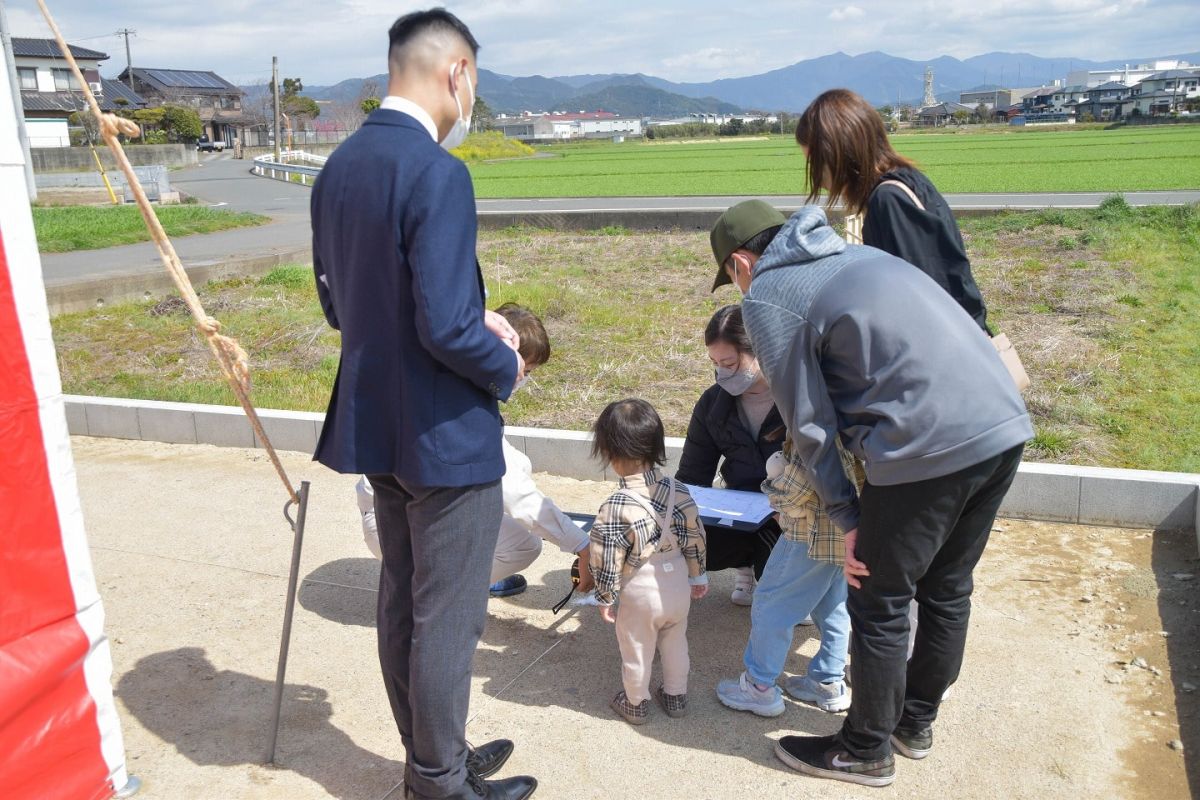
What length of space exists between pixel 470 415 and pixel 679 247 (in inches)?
454

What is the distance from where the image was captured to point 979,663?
349cm

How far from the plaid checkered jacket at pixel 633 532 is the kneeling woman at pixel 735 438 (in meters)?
0.47

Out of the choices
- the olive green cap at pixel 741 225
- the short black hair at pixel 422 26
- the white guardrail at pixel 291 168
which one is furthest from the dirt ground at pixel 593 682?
the white guardrail at pixel 291 168

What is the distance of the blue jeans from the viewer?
10.0 ft

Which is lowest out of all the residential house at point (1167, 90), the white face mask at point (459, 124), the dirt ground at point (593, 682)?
the dirt ground at point (593, 682)

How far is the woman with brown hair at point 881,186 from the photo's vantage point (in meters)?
2.86

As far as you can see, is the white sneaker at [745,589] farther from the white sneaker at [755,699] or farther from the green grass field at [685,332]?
the green grass field at [685,332]

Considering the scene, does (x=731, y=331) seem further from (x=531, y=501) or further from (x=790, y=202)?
(x=790, y=202)

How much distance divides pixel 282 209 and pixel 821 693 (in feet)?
76.6

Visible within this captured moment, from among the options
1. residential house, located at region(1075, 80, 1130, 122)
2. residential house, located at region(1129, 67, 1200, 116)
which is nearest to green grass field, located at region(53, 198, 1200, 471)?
residential house, located at region(1075, 80, 1130, 122)

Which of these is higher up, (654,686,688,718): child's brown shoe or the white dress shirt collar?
the white dress shirt collar

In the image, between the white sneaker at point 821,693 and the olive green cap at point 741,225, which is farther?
the white sneaker at point 821,693

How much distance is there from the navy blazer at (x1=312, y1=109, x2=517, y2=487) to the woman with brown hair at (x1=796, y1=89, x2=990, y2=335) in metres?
1.17

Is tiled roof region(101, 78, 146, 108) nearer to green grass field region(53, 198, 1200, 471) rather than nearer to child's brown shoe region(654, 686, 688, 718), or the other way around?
green grass field region(53, 198, 1200, 471)
